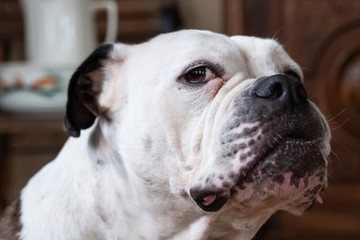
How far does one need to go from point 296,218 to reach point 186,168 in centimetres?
131

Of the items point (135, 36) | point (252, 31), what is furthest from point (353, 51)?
point (135, 36)

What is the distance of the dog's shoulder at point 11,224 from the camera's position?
3.73 feet

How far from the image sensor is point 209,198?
3.19ft

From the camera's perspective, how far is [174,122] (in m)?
1.05

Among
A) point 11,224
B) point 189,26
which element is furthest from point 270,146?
point 189,26

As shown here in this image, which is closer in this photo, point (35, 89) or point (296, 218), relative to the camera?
point (35, 89)

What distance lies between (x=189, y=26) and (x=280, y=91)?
159 cm

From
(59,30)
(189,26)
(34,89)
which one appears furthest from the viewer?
(189,26)

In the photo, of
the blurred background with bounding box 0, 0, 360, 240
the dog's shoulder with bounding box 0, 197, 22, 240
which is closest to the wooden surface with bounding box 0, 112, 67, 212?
the blurred background with bounding box 0, 0, 360, 240

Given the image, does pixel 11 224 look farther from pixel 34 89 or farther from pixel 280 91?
pixel 34 89

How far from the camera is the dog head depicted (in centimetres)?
94

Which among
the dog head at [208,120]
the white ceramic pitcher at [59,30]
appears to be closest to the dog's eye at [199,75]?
the dog head at [208,120]

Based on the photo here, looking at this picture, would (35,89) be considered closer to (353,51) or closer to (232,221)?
(232,221)

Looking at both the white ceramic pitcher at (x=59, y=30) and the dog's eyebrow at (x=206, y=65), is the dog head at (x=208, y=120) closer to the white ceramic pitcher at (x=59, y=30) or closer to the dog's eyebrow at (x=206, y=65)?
the dog's eyebrow at (x=206, y=65)
